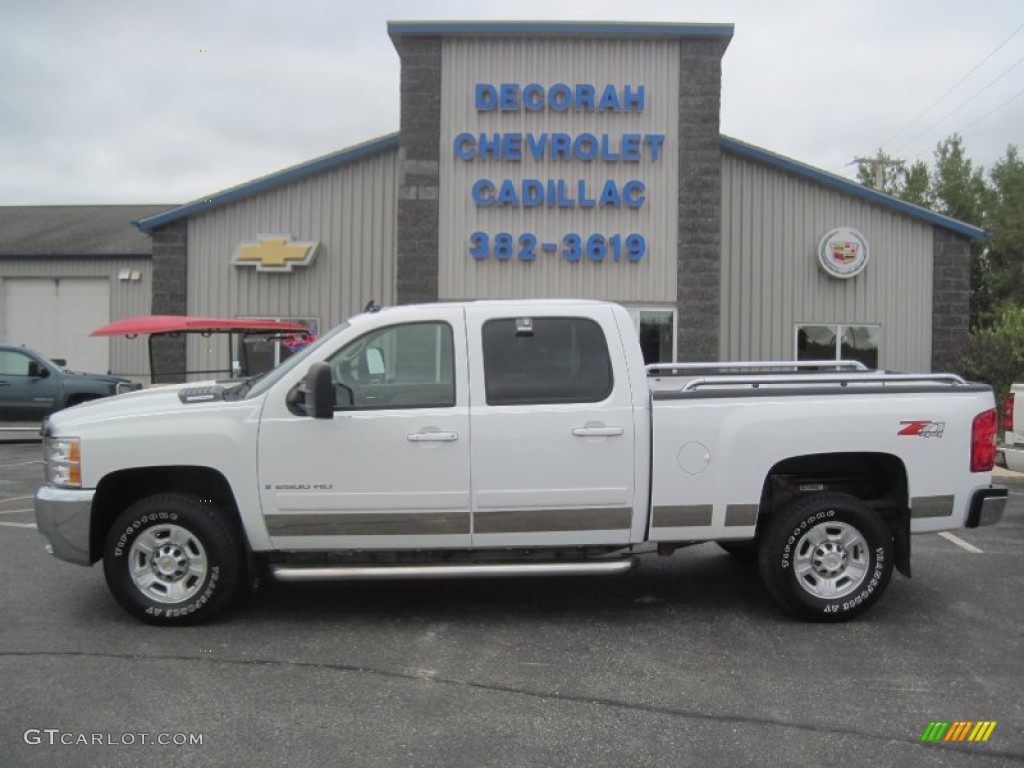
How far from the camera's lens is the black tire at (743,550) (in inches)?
267

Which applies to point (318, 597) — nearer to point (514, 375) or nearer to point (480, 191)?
point (514, 375)

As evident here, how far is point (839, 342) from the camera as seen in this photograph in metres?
17.3

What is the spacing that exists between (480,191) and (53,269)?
1581 cm

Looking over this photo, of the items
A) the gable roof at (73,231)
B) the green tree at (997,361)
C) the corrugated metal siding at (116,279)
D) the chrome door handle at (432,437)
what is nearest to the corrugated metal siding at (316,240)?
the gable roof at (73,231)

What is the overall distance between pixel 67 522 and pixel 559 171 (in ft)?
39.0

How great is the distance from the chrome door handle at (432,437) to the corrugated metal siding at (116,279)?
2144 cm

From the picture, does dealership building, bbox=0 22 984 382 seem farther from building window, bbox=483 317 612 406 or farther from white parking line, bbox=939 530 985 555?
building window, bbox=483 317 612 406

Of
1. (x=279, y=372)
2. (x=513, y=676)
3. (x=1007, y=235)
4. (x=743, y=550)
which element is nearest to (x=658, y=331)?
(x=743, y=550)

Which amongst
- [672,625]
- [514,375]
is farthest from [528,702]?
[514,375]

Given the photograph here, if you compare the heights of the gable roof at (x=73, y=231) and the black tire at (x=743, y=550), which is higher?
the gable roof at (x=73, y=231)

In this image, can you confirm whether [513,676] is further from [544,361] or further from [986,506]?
[986,506]

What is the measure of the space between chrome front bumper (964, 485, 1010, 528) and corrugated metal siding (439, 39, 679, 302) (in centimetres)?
1057

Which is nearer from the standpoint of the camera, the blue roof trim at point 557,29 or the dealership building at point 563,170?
the blue roof trim at point 557,29

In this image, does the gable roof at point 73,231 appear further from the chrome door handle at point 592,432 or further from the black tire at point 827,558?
the black tire at point 827,558
